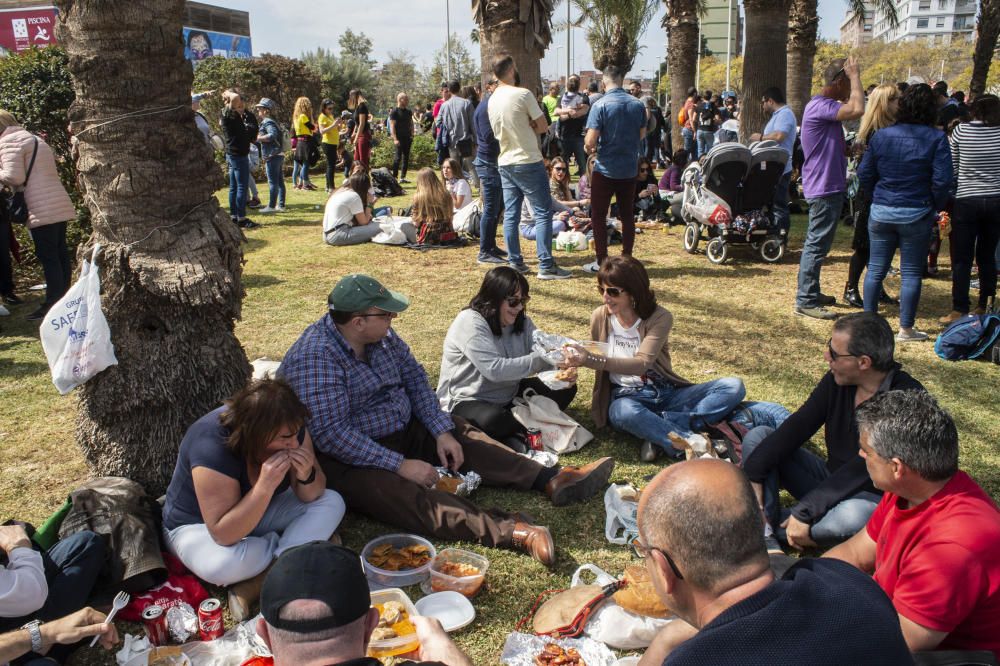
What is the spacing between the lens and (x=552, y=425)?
4.45 m

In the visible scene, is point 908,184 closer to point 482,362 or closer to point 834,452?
point 834,452

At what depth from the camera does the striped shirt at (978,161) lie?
18.7 ft

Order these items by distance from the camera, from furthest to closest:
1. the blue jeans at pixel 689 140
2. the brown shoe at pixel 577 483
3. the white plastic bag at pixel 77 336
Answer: the blue jeans at pixel 689 140 → the brown shoe at pixel 577 483 → the white plastic bag at pixel 77 336

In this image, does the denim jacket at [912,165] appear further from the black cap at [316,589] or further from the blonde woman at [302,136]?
the blonde woman at [302,136]

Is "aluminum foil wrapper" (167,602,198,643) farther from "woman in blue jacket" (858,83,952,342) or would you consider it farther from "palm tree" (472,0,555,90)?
"palm tree" (472,0,555,90)

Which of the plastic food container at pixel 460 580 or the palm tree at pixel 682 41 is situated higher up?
the palm tree at pixel 682 41

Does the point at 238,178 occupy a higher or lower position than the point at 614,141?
lower

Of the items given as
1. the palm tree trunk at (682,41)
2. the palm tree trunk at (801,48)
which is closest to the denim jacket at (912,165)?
the palm tree trunk at (801,48)

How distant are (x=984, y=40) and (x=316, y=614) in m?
18.7

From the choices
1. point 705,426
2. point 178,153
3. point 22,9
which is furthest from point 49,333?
point 22,9

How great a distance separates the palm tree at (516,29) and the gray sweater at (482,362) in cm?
572

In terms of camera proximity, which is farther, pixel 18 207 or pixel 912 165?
pixel 18 207

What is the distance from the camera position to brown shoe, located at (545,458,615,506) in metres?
3.79

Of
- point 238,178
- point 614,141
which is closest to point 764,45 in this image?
point 614,141
